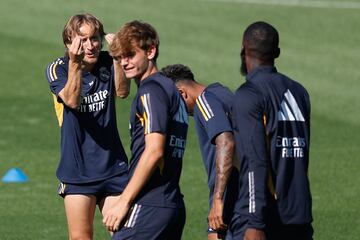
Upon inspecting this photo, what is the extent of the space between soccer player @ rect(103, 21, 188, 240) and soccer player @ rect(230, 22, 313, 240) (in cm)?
61

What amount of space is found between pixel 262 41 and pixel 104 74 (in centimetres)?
273

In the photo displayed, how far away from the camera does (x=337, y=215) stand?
43.5 ft

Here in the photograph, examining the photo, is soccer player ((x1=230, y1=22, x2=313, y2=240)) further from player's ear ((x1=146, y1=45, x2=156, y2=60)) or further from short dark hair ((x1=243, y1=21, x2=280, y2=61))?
player's ear ((x1=146, y1=45, x2=156, y2=60))

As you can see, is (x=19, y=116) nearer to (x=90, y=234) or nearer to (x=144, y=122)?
(x=90, y=234)

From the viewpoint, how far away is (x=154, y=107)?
754 cm

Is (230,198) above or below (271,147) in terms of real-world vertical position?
below

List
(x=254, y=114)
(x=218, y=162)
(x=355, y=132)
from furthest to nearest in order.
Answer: (x=355, y=132)
(x=218, y=162)
(x=254, y=114)

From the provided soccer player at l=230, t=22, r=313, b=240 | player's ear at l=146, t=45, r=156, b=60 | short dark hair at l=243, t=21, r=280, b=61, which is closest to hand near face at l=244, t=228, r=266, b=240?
soccer player at l=230, t=22, r=313, b=240

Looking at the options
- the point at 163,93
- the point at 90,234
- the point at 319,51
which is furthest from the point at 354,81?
the point at 163,93

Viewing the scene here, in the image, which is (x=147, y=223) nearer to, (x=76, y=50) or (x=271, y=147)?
(x=271, y=147)

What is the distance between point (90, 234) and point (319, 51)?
53.8ft

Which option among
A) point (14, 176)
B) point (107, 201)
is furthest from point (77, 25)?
point (14, 176)

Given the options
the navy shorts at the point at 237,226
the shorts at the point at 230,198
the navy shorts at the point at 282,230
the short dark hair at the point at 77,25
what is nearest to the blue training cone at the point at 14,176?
the short dark hair at the point at 77,25

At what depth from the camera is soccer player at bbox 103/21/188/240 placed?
7.55 metres
